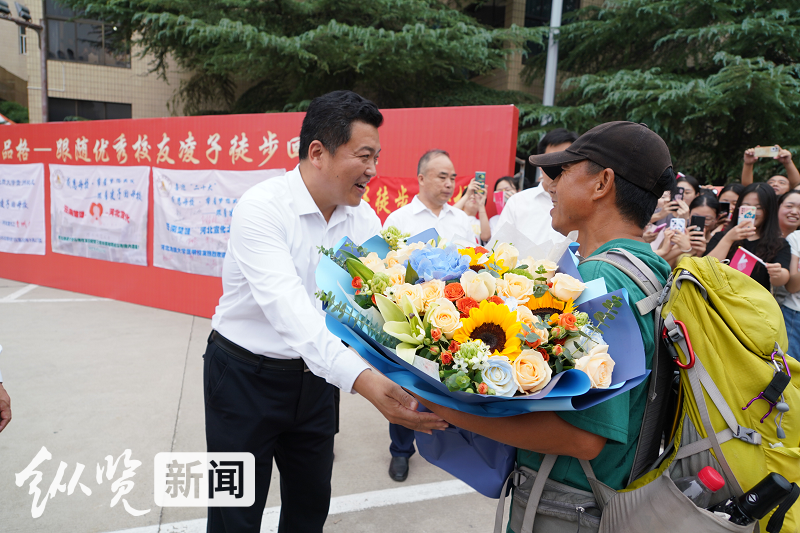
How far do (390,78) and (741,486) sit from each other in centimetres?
1135

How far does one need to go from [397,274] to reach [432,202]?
2.87m

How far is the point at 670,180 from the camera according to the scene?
51.9 inches

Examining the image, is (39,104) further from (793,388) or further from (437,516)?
(793,388)

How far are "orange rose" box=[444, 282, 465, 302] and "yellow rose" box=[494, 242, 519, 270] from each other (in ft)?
0.54

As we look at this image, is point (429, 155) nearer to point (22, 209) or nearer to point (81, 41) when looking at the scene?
point (22, 209)

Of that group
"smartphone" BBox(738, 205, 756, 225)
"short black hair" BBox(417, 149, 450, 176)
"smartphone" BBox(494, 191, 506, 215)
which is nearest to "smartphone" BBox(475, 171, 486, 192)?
"smartphone" BBox(494, 191, 506, 215)

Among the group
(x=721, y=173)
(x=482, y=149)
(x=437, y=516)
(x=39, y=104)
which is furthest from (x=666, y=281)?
(x=39, y=104)

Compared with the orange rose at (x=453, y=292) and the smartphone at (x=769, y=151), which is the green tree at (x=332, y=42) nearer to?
the smartphone at (x=769, y=151)

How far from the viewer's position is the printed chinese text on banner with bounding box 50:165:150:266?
678 centimetres

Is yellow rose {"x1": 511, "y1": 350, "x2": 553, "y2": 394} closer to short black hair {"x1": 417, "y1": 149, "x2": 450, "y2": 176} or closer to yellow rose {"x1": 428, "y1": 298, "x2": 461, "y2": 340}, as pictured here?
yellow rose {"x1": 428, "y1": 298, "x2": 461, "y2": 340}

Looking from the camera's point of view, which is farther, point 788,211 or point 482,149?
point 482,149

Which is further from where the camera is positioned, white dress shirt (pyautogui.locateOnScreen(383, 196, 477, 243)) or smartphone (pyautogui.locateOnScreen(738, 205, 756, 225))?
white dress shirt (pyautogui.locateOnScreen(383, 196, 477, 243))

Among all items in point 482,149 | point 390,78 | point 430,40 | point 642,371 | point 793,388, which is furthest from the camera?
point 390,78

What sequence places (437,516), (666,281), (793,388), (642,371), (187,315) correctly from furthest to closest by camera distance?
(187,315) < (437,516) < (666,281) < (793,388) < (642,371)
